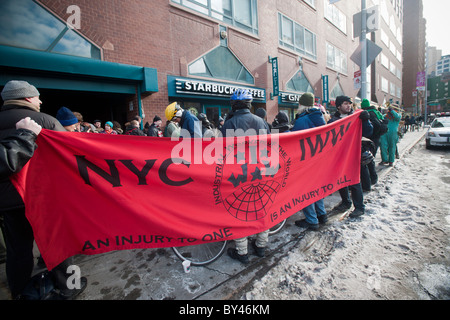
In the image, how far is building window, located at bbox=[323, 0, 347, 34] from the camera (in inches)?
676

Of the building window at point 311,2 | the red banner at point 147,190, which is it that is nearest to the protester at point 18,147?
the red banner at point 147,190

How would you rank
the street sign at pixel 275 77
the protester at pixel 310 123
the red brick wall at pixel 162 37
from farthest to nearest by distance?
the street sign at pixel 275 77, the red brick wall at pixel 162 37, the protester at pixel 310 123

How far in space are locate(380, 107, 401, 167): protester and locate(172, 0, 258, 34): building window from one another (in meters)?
7.78

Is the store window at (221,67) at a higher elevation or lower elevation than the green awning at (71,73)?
higher

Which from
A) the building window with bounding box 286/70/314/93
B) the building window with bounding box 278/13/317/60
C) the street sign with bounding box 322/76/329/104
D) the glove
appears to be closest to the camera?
the glove

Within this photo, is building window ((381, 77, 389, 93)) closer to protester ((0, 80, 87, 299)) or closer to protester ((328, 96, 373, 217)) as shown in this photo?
protester ((328, 96, 373, 217))

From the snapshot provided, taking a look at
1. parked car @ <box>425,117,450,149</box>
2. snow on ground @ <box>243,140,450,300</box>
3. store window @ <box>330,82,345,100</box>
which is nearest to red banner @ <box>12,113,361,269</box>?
snow on ground @ <box>243,140,450,300</box>

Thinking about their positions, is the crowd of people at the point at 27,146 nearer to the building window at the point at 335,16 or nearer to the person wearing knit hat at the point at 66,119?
the person wearing knit hat at the point at 66,119

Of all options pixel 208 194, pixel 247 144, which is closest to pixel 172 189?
pixel 208 194

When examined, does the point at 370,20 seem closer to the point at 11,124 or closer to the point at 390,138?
the point at 390,138

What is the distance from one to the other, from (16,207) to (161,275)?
5.20 ft

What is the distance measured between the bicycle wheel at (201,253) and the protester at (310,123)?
1.44 metres

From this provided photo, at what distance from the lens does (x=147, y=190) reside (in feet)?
6.85

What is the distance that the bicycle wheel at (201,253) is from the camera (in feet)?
8.58
